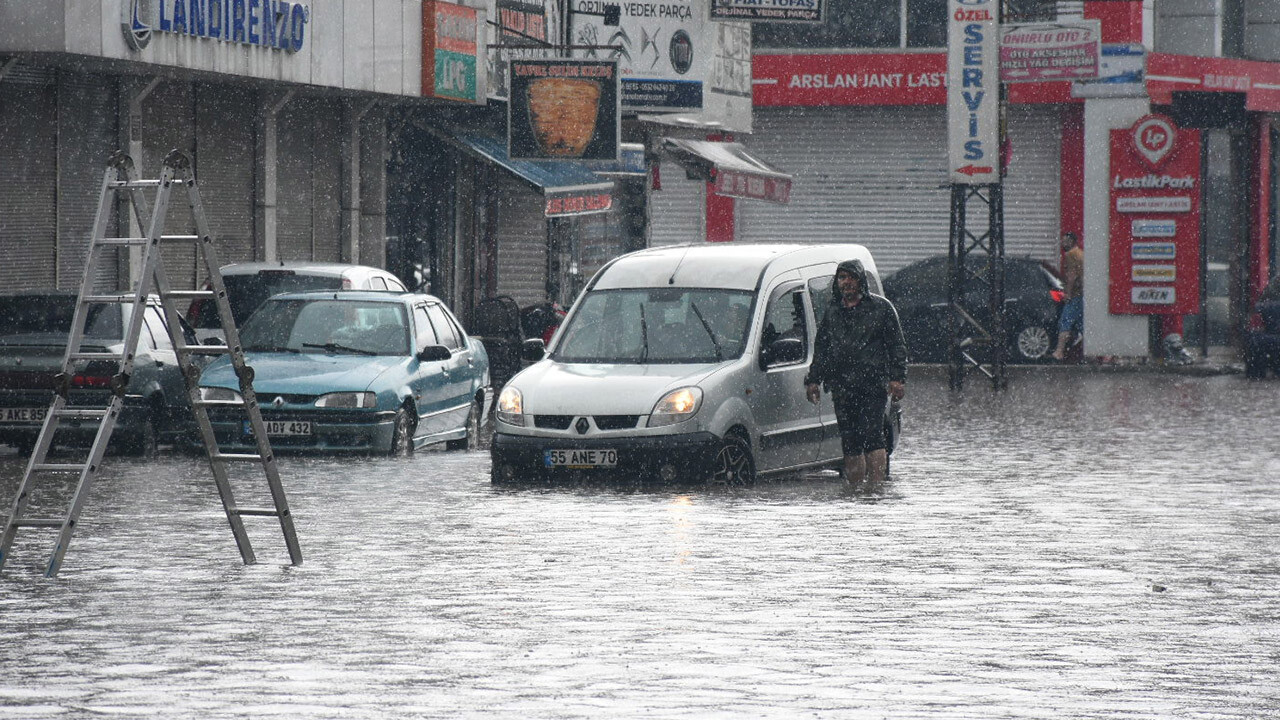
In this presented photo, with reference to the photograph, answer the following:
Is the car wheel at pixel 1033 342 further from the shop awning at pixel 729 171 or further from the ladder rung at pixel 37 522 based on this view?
the ladder rung at pixel 37 522

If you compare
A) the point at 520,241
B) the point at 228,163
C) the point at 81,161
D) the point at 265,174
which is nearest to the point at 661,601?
the point at 81,161

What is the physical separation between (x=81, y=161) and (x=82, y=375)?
7.46m

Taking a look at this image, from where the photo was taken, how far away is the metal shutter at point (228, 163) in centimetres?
2925

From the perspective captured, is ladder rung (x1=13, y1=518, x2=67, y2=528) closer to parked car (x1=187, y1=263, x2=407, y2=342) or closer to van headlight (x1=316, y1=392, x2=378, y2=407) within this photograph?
van headlight (x1=316, y1=392, x2=378, y2=407)

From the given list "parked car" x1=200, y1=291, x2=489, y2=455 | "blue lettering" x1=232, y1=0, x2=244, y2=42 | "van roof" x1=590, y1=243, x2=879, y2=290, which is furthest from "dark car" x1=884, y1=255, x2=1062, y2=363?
"van roof" x1=590, y1=243, x2=879, y2=290

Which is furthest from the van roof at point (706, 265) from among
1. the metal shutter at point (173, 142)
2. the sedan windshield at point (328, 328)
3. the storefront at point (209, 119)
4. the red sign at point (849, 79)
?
the red sign at point (849, 79)

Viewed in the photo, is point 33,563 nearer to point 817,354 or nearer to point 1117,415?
point 817,354

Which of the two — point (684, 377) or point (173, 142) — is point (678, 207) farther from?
point (684, 377)

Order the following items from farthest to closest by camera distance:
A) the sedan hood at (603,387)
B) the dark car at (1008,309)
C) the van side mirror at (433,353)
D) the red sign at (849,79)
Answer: the red sign at (849,79) < the dark car at (1008,309) < the van side mirror at (433,353) < the sedan hood at (603,387)

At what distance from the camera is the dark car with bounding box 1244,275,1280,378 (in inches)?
1329

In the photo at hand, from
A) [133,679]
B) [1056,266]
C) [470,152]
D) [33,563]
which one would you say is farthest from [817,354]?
[1056,266]

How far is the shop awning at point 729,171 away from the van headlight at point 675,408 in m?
23.9

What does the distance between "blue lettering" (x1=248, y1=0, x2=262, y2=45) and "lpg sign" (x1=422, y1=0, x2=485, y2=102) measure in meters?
5.17

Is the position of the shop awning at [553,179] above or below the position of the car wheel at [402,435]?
above
